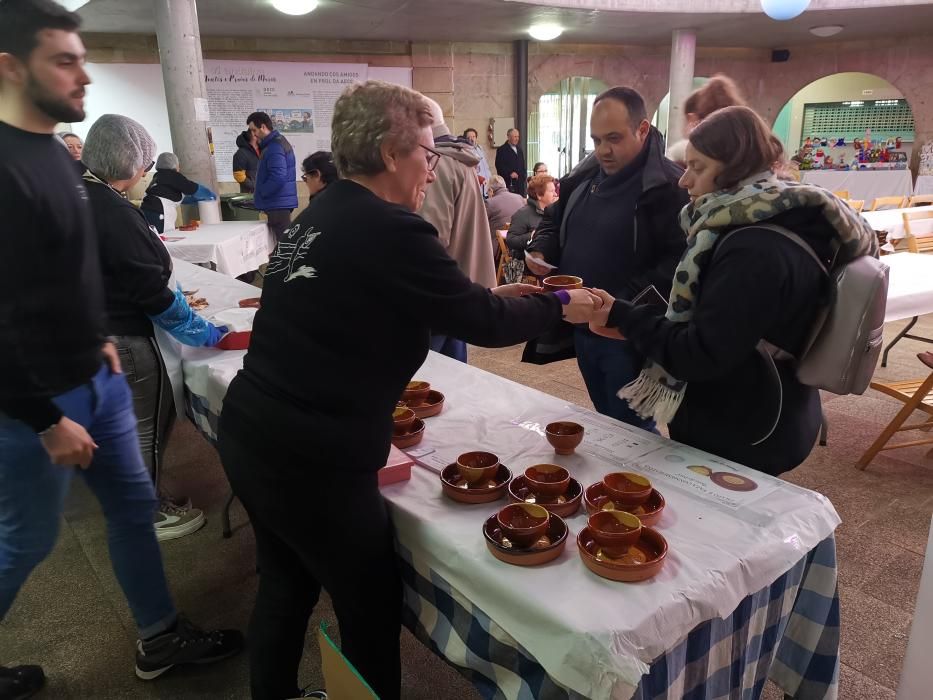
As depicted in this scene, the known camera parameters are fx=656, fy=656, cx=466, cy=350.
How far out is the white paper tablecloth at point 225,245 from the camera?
4.10 metres

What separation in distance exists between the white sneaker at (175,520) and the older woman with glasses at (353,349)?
139cm

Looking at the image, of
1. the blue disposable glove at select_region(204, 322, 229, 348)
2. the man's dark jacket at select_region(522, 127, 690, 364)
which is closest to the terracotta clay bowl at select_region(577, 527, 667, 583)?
the man's dark jacket at select_region(522, 127, 690, 364)

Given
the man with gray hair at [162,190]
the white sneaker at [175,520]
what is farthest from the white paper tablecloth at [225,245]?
the white sneaker at [175,520]

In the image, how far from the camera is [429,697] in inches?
65.8

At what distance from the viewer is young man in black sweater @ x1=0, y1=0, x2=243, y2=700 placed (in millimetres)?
1015

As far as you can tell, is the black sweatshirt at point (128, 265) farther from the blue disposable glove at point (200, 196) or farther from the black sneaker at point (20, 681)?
the blue disposable glove at point (200, 196)

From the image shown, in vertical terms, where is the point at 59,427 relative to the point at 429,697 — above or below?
above

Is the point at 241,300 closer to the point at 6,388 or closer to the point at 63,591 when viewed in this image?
the point at 63,591

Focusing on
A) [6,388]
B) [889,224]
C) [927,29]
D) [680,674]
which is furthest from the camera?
[927,29]

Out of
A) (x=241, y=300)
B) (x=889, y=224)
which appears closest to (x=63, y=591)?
(x=241, y=300)

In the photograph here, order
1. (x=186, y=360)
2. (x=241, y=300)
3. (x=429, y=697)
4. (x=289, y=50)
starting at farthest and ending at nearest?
(x=289, y=50), (x=241, y=300), (x=186, y=360), (x=429, y=697)

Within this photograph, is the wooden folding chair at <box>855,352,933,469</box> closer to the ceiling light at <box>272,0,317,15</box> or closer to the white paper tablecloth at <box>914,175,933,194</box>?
the ceiling light at <box>272,0,317,15</box>

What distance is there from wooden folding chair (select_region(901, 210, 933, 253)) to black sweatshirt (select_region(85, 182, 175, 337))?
15.8 feet

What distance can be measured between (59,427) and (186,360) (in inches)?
37.8
